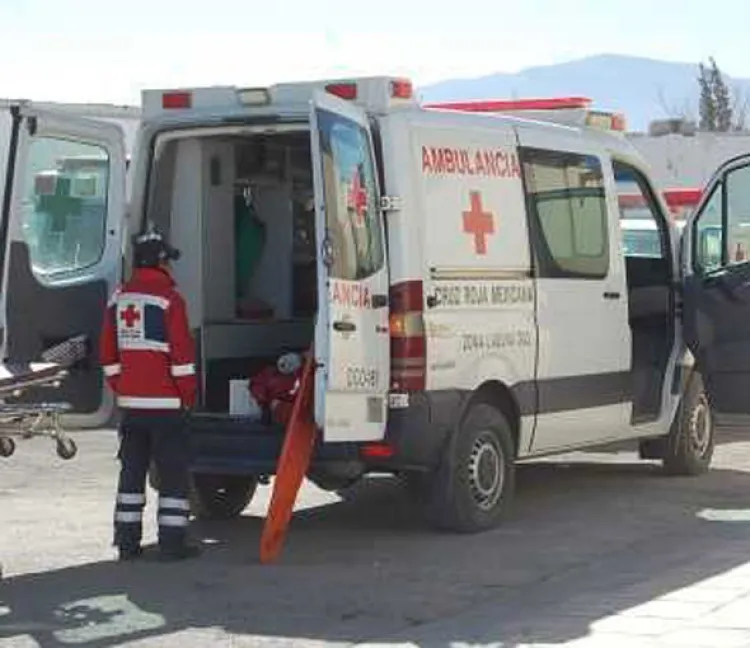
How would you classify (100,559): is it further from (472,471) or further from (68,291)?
(472,471)

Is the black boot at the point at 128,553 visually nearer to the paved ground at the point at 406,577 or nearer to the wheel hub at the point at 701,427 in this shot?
the paved ground at the point at 406,577

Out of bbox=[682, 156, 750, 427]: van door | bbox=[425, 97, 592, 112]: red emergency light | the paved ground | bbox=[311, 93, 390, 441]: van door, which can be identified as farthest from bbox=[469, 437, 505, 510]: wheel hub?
bbox=[425, 97, 592, 112]: red emergency light

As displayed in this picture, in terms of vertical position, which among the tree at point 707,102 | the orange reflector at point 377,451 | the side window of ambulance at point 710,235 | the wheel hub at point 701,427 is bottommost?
the wheel hub at point 701,427

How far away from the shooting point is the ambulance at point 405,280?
8594 millimetres

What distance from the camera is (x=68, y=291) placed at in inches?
359

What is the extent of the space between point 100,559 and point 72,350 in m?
1.20

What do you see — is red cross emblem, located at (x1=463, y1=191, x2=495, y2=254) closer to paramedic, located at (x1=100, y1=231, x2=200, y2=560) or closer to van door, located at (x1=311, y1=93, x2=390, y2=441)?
van door, located at (x1=311, y1=93, x2=390, y2=441)

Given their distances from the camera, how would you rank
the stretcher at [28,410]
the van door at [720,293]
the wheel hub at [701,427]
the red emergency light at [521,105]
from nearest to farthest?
the stretcher at [28,410] → the red emergency light at [521,105] → the van door at [720,293] → the wheel hub at [701,427]

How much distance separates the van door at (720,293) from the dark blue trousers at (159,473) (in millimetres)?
4027

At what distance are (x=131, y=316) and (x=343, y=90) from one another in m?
1.72

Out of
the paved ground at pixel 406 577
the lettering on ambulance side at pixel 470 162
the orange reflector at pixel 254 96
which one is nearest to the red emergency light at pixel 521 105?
the lettering on ambulance side at pixel 470 162

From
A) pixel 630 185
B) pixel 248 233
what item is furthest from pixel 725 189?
pixel 248 233

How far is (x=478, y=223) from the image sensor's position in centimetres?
930

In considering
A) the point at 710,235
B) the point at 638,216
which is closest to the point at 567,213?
the point at 710,235
